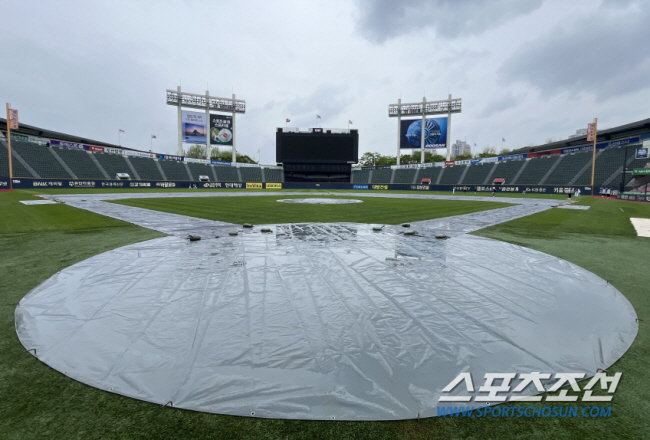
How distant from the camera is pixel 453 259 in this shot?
673 cm

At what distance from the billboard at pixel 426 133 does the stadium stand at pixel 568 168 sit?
20.9m

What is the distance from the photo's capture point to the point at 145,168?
57656mm

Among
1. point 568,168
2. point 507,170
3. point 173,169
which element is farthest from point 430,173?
point 173,169

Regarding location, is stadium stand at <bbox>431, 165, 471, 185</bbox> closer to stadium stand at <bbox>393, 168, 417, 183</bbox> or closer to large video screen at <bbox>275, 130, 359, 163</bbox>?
stadium stand at <bbox>393, 168, 417, 183</bbox>

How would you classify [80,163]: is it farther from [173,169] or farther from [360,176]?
[360,176]

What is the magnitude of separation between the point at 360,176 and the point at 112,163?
48.9 m

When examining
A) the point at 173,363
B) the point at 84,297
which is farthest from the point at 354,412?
the point at 84,297

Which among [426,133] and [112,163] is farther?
[426,133]

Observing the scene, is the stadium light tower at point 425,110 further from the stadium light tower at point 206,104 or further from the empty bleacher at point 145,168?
the empty bleacher at point 145,168

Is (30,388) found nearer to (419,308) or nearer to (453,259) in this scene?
(419,308)

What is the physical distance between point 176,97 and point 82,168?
2273cm

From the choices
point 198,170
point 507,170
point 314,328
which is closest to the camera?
point 314,328

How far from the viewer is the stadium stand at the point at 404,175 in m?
67.9

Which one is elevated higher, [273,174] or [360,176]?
[273,174]
